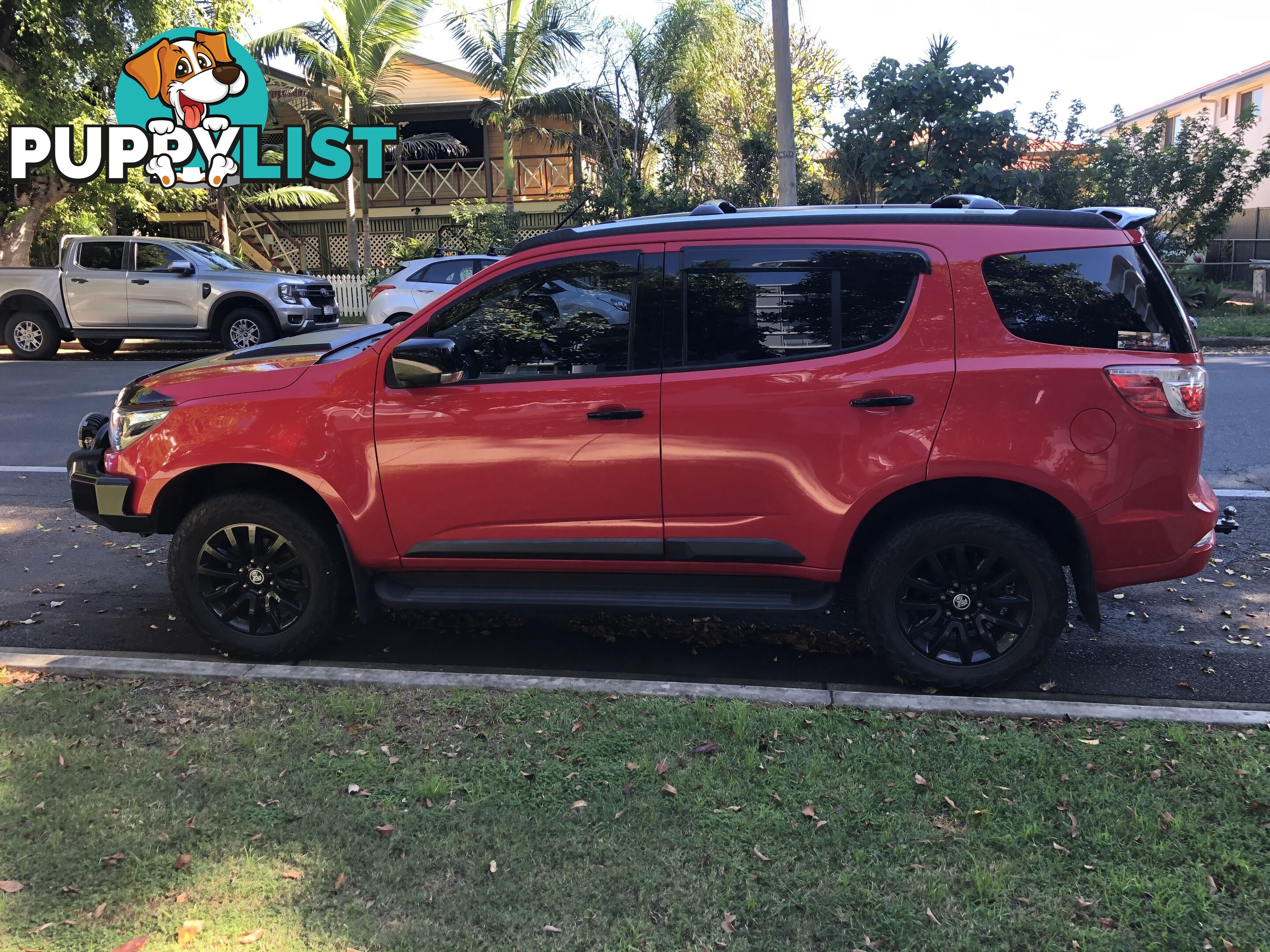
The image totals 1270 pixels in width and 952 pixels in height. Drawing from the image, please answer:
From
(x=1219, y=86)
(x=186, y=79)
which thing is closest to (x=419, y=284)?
(x=186, y=79)

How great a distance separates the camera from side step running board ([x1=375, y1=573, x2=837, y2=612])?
13.7 ft

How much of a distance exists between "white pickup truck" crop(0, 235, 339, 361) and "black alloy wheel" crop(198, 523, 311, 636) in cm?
1129

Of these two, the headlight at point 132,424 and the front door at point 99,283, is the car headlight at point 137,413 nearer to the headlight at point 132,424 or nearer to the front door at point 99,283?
the headlight at point 132,424

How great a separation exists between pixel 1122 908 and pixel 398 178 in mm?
27575

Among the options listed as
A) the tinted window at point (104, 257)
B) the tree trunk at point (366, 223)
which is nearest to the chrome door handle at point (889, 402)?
the tinted window at point (104, 257)

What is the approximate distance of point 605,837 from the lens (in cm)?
307

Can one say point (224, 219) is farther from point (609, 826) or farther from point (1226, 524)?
point (609, 826)

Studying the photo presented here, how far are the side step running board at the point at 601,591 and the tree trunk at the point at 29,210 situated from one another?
18973 millimetres

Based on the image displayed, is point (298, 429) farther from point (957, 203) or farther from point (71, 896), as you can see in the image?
point (957, 203)

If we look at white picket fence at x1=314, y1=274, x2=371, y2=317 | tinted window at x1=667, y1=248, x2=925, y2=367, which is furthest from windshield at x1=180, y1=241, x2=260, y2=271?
tinted window at x1=667, y1=248, x2=925, y2=367

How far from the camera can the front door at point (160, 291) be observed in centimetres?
1524

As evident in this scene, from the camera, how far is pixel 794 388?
4000 mm

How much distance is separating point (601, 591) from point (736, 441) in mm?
894

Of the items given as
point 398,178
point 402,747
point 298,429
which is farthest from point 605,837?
point 398,178
